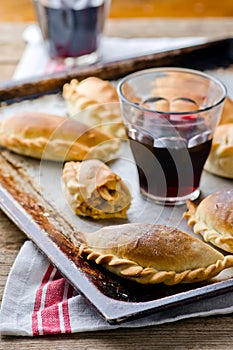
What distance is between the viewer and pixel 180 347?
32.6 inches

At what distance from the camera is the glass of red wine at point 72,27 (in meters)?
1.66

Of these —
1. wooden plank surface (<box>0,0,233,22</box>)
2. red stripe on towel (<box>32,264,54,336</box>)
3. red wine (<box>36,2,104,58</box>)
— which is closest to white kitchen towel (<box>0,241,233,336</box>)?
red stripe on towel (<box>32,264,54,336</box>)

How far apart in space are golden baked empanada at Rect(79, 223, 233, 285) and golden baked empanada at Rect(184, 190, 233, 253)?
0.05 m

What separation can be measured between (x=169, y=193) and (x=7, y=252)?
0.93 feet

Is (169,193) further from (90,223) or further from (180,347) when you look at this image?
(180,347)

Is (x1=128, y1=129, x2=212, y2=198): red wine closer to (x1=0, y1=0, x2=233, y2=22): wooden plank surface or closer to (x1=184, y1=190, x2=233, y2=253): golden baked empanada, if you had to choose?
(x1=184, y1=190, x2=233, y2=253): golden baked empanada

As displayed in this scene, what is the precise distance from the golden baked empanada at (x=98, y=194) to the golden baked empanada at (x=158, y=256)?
0.13 meters

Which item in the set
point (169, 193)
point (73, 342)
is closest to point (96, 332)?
point (73, 342)

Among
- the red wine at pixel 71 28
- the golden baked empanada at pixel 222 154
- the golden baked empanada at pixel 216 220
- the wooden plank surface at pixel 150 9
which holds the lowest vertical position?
the wooden plank surface at pixel 150 9

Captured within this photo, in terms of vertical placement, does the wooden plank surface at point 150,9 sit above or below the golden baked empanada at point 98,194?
below

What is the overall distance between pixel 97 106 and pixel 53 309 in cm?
54

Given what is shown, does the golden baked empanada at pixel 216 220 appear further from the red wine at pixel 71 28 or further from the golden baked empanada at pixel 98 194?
the red wine at pixel 71 28

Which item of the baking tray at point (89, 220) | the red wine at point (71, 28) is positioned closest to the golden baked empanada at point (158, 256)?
the baking tray at point (89, 220)

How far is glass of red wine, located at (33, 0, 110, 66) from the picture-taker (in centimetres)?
166
